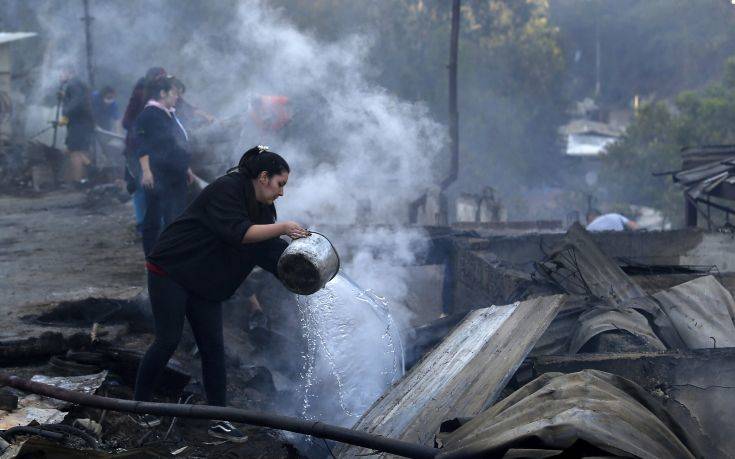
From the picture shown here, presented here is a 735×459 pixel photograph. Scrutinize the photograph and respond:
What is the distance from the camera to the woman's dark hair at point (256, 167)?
4.51 m

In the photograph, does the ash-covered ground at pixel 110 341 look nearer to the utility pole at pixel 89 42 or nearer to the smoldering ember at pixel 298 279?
the smoldering ember at pixel 298 279

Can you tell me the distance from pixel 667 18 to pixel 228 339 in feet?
133

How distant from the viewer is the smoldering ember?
4.02 metres

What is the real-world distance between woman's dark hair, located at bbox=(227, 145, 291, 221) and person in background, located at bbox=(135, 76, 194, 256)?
2799 millimetres

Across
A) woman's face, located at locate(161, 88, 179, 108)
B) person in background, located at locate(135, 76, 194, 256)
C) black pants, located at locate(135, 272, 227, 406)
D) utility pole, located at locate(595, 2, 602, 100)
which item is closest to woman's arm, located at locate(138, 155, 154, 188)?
person in background, located at locate(135, 76, 194, 256)

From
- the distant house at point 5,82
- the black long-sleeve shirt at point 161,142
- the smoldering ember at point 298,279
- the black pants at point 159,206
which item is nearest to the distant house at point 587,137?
the smoldering ember at point 298,279

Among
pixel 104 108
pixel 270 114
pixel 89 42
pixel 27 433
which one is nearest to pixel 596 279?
pixel 27 433

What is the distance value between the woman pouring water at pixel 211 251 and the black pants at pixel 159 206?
264cm

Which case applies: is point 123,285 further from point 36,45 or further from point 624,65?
point 624,65

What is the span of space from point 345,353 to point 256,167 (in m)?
2.12

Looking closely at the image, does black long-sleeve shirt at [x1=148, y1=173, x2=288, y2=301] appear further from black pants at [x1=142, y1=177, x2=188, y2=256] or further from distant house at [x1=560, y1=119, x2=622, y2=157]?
distant house at [x1=560, y1=119, x2=622, y2=157]

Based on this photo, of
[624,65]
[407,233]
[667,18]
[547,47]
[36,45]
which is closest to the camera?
[407,233]

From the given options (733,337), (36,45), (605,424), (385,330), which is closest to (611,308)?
(733,337)

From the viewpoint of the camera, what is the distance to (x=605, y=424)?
2.75 meters
